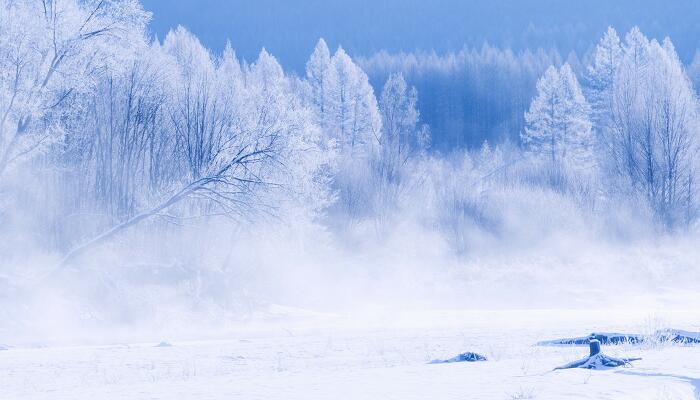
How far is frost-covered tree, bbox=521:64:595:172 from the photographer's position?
5456 centimetres

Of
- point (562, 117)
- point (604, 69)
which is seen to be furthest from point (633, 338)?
point (604, 69)

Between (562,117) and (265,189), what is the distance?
121 ft

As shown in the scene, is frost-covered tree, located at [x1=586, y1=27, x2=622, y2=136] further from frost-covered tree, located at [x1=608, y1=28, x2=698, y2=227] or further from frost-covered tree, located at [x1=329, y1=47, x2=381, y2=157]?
frost-covered tree, located at [x1=329, y1=47, x2=381, y2=157]

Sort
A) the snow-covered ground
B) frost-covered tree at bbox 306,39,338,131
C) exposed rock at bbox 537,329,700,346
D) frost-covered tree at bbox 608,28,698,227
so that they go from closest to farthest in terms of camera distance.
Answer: the snow-covered ground → exposed rock at bbox 537,329,700,346 → frost-covered tree at bbox 608,28,698,227 → frost-covered tree at bbox 306,39,338,131

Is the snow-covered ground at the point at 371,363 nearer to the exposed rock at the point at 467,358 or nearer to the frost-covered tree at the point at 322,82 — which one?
the exposed rock at the point at 467,358

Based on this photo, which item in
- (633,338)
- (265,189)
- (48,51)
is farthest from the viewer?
(265,189)

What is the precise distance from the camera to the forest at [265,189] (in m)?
22.5

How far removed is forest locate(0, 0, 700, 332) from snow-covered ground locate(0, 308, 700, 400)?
11.3 feet

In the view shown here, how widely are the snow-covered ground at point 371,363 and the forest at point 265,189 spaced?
136 inches

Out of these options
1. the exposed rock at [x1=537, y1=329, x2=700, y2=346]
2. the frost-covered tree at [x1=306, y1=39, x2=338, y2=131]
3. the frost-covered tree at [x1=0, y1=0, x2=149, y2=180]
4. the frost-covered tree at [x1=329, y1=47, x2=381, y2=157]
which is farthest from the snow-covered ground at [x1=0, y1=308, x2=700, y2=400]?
the frost-covered tree at [x1=306, y1=39, x2=338, y2=131]

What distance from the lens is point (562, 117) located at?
55.7 m

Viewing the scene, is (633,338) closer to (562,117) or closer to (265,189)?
(265,189)

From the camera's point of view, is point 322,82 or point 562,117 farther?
A: point 322,82

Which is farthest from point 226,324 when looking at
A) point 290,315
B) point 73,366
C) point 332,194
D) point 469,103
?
point 469,103
